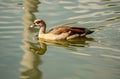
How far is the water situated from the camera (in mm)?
9906

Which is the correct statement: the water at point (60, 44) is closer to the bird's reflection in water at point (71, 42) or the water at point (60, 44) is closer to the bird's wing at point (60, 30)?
the bird's reflection in water at point (71, 42)

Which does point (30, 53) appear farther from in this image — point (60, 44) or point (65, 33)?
point (65, 33)

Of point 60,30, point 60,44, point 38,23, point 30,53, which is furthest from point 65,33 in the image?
point 30,53

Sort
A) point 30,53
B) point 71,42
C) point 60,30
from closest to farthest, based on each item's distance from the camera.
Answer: point 30,53, point 71,42, point 60,30

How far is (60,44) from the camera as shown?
42.0ft

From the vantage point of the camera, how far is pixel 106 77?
374 inches

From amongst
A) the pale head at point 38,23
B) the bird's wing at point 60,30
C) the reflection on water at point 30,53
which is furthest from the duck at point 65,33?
the reflection on water at point 30,53

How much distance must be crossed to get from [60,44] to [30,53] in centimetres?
161

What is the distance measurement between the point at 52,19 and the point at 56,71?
5061 millimetres

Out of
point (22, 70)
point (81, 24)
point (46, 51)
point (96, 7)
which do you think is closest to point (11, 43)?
point (46, 51)

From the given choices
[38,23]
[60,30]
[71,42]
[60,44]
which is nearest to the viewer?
[60,44]

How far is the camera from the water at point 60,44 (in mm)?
9906

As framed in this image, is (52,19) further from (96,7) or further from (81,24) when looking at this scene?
(96,7)

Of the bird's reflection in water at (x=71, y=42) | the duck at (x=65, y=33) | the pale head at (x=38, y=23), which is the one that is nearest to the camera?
the bird's reflection in water at (x=71, y=42)
